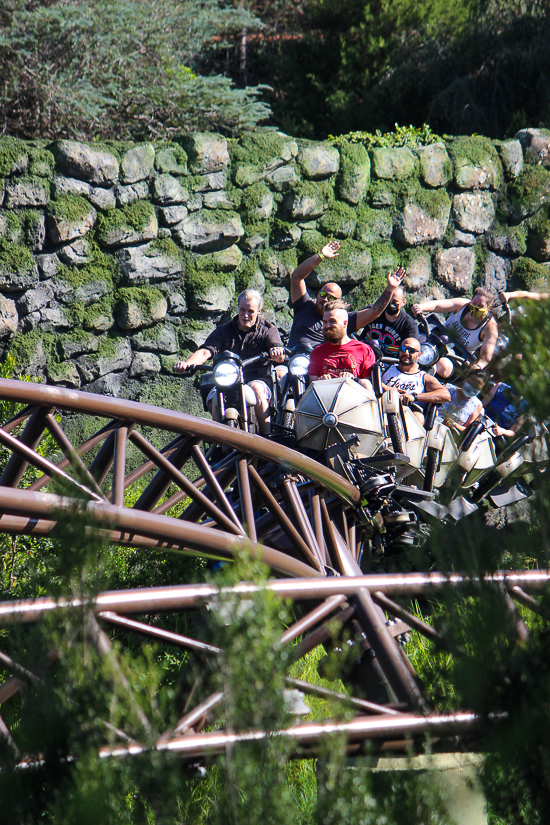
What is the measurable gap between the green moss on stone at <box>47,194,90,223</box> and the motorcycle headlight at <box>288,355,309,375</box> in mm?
2089

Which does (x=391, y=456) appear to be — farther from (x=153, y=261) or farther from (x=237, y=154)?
(x=237, y=154)

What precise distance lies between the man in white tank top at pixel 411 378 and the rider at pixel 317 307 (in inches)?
15.1

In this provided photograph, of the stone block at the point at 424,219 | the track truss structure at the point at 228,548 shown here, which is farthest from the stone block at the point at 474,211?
the track truss structure at the point at 228,548

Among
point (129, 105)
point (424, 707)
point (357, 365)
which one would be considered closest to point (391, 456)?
point (357, 365)

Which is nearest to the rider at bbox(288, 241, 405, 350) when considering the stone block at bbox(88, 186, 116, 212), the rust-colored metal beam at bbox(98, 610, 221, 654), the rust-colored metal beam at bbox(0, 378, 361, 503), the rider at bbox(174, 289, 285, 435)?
the rider at bbox(174, 289, 285, 435)

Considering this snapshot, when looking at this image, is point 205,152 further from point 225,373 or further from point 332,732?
point 332,732

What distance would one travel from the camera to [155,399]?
585 centimetres

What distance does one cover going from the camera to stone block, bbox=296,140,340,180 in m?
6.18

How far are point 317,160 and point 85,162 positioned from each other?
211 cm

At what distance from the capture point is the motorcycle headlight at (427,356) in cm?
523

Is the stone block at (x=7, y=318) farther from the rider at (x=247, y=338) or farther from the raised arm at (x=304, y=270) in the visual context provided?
the raised arm at (x=304, y=270)

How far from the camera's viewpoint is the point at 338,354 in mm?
4414

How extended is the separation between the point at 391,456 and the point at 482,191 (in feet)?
14.2

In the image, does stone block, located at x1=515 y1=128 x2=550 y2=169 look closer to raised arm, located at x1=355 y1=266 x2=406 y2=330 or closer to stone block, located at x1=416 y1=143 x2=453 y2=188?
stone block, located at x1=416 y1=143 x2=453 y2=188
